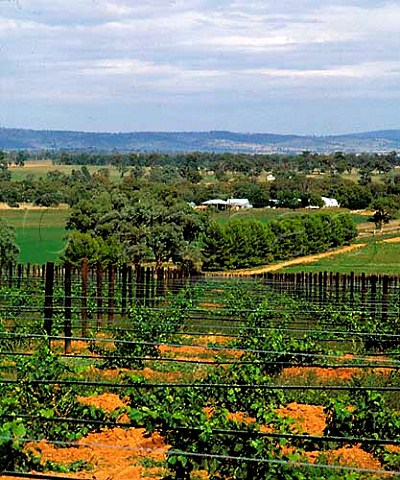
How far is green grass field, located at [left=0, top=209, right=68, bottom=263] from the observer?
55.8 m

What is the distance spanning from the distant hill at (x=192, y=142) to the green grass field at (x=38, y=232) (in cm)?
1946

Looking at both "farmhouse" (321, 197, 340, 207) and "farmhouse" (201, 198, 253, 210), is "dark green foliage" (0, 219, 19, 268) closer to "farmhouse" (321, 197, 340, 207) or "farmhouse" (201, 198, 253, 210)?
"farmhouse" (201, 198, 253, 210)

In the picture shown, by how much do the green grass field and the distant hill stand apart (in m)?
19.5

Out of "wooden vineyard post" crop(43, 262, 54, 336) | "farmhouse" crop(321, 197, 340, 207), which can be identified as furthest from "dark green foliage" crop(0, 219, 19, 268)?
"farmhouse" crop(321, 197, 340, 207)

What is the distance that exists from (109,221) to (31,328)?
139 ft

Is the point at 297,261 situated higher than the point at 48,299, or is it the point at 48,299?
the point at 48,299

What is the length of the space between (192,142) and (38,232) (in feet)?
335

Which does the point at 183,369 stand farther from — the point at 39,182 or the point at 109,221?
the point at 39,182

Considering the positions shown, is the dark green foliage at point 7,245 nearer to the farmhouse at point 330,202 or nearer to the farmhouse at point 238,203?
the farmhouse at point 238,203

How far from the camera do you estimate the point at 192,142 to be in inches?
6471

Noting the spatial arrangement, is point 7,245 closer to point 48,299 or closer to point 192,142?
point 48,299

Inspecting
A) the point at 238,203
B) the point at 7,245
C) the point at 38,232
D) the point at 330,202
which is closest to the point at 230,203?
the point at 238,203

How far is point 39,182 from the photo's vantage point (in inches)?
3278

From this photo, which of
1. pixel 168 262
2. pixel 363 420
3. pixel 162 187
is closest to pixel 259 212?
pixel 162 187
